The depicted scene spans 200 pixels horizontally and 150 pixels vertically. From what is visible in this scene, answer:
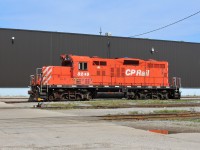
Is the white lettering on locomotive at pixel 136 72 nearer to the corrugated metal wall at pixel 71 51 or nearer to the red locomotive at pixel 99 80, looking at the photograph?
the red locomotive at pixel 99 80

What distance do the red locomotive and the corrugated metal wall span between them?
319 inches

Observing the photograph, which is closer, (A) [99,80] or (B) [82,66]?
(B) [82,66]

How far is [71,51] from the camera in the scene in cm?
4362

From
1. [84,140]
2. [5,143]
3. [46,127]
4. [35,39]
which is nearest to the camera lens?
[5,143]

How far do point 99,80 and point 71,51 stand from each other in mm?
10493

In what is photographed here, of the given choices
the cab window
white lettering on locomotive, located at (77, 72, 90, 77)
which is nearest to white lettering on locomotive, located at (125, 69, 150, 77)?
white lettering on locomotive, located at (77, 72, 90, 77)

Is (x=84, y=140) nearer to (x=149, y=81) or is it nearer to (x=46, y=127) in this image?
(x=46, y=127)

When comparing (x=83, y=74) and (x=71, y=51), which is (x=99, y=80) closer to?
(x=83, y=74)

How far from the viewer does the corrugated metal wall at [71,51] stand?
133 feet

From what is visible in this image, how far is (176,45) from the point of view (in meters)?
50.2

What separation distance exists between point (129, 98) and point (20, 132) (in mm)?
23968

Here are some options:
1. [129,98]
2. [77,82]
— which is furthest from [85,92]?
[129,98]

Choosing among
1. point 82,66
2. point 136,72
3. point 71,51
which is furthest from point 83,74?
point 71,51

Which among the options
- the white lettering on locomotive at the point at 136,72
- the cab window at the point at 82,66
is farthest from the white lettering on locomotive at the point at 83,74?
the white lettering on locomotive at the point at 136,72
